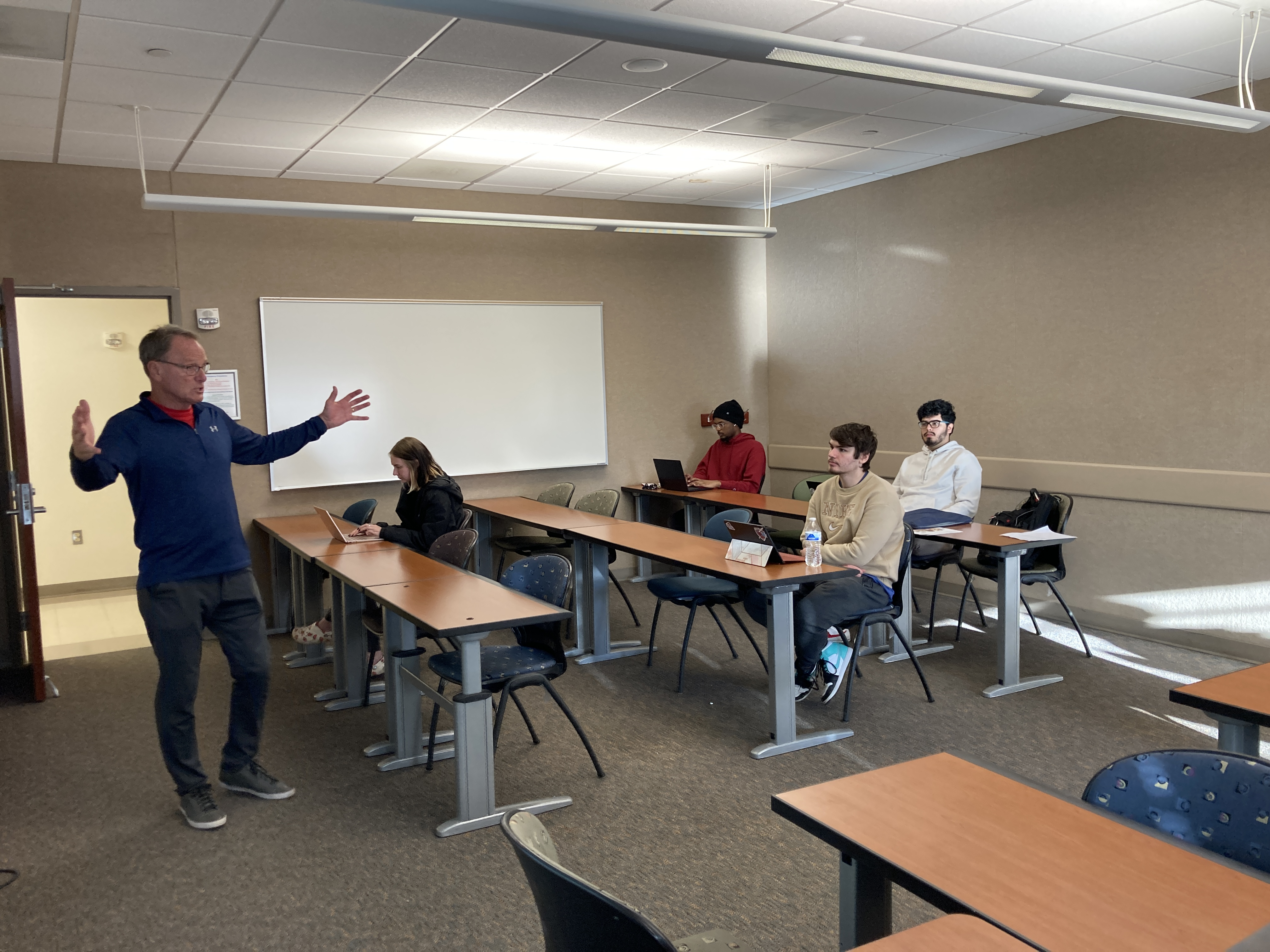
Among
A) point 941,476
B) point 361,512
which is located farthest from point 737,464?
point 361,512

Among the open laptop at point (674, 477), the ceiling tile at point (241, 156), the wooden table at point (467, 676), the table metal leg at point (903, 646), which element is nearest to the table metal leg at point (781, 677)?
the wooden table at point (467, 676)

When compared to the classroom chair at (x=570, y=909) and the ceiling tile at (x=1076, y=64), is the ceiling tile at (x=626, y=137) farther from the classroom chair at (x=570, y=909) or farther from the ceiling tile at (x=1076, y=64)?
the classroom chair at (x=570, y=909)

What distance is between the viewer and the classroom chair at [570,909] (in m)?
1.21

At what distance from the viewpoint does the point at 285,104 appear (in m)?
4.67

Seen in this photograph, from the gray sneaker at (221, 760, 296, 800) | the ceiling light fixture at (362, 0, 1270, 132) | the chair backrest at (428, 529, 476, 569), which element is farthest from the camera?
the chair backrest at (428, 529, 476, 569)

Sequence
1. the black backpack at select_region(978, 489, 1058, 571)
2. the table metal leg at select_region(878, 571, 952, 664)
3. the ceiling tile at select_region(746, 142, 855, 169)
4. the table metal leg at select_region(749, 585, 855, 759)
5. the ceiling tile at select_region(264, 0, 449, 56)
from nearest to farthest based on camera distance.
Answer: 1. the ceiling tile at select_region(264, 0, 449, 56)
2. the table metal leg at select_region(749, 585, 855, 759)
3. the table metal leg at select_region(878, 571, 952, 664)
4. the black backpack at select_region(978, 489, 1058, 571)
5. the ceiling tile at select_region(746, 142, 855, 169)

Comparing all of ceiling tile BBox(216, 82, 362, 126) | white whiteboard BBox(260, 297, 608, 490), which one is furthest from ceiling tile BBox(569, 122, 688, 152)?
white whiteboard BBox(260, 297, 608, 490)

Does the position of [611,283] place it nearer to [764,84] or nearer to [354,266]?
[354,266]

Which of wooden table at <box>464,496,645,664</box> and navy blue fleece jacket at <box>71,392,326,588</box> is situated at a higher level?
navy blue fleece jacket at <box>71,392,326,588</box>

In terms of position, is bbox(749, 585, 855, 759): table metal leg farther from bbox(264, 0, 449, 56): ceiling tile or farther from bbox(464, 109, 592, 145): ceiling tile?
bbox(464, 109, 592, 145): ceiling tile

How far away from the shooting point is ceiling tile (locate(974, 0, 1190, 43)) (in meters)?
3.72

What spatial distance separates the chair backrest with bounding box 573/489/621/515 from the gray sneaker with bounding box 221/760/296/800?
9.82ft

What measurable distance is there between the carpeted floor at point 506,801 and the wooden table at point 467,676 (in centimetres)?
11

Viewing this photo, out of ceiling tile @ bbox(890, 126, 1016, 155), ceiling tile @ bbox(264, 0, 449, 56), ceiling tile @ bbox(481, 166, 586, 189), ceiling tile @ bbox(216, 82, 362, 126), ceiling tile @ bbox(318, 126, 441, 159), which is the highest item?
ceiling tile @ bbox(890, 126, 1016, 155)
